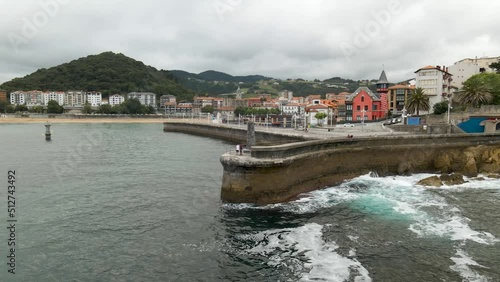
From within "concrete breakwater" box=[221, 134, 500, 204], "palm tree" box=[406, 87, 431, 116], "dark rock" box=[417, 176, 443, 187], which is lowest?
"dark rock" box=[417, 176, 443, 187]

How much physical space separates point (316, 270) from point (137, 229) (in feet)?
29.1

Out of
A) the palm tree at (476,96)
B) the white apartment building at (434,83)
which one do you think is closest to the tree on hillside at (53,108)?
the white apartment building at (434,83)

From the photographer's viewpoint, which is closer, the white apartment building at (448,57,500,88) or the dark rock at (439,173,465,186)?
the dark rock at (439,173,465,186)

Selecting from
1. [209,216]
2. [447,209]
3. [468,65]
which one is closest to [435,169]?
[447,209]

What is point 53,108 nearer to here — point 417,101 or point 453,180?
point 417,101

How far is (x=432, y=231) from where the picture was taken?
16.8m

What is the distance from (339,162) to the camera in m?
28.2

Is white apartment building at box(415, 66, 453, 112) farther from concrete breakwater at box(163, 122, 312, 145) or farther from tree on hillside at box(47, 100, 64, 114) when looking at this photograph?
tree on hillside at box(47, 100, 64, 114)

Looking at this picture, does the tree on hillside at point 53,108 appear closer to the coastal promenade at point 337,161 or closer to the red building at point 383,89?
the red building at point 383,89

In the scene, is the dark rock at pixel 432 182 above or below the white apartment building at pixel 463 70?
below

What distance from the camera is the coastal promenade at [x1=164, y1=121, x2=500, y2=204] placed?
2111cm

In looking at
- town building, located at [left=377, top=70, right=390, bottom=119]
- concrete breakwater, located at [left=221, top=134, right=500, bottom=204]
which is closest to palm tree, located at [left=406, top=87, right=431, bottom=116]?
concrete breakwater, located at [left=221, top=134, right=500, bottom=204]

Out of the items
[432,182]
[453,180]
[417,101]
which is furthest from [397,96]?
[432,182]

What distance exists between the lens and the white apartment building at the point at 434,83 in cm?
7950
